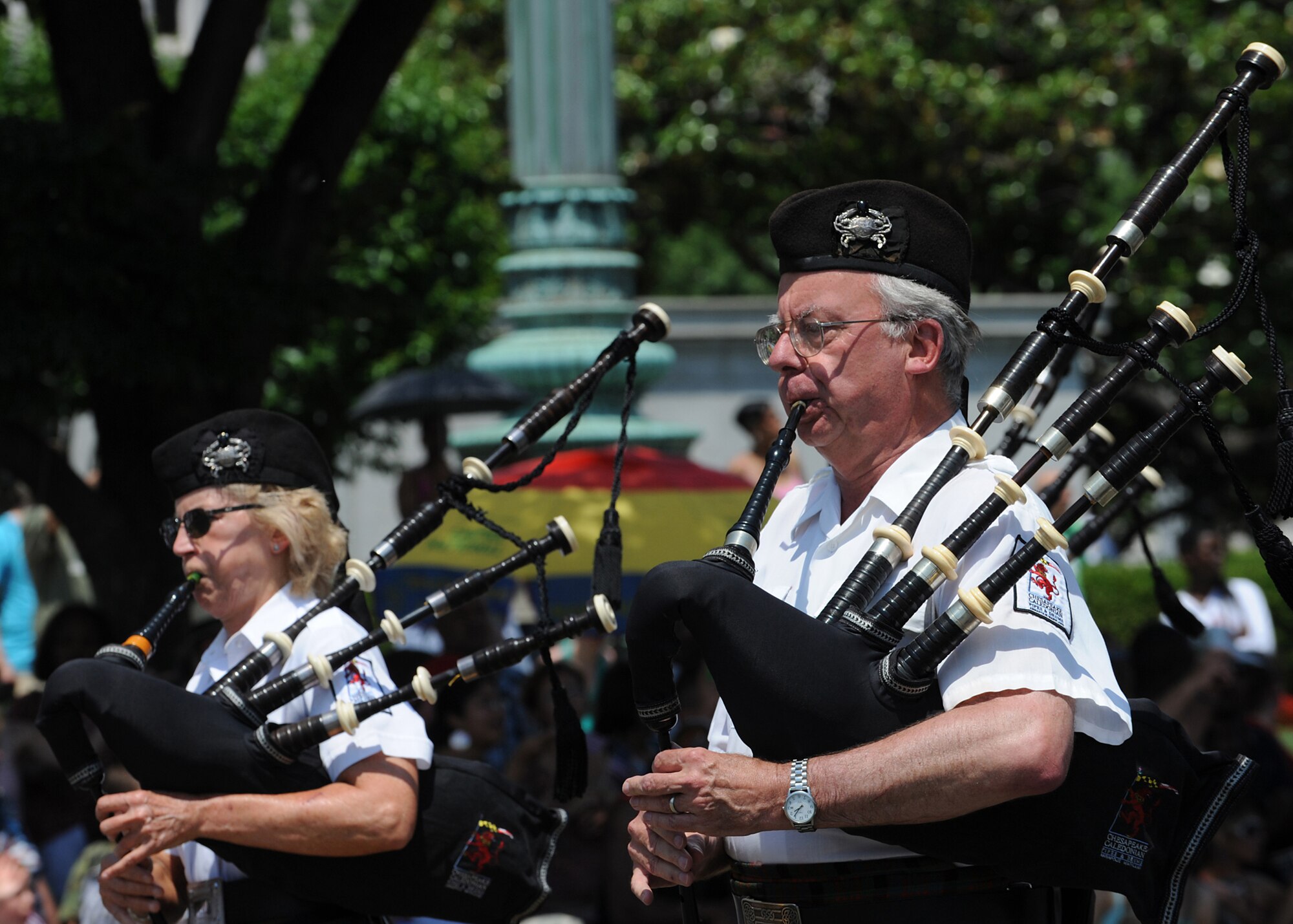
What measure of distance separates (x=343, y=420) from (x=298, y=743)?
6.82 metres

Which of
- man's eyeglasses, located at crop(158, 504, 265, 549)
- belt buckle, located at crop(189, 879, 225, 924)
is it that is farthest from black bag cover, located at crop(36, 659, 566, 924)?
man's eyeglasses, located at crop(158, 504, 265, 549)

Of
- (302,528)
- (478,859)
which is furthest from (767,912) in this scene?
(302,528)

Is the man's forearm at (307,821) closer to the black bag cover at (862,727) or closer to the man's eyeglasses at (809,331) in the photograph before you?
the black bag cover at (862,727)

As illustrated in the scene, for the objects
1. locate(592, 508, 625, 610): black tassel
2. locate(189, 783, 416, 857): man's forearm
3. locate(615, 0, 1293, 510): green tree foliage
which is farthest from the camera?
locate(615, 0, 1293, 510): green tree foliage

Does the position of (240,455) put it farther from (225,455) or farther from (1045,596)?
(1045,596)

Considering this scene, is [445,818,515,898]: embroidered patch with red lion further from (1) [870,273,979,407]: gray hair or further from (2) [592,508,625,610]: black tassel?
(1) [870,273,979,407]: gray hair

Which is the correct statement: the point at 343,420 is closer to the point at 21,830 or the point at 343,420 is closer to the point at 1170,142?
the point at 21,830

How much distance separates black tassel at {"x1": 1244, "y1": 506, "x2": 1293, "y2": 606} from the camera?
7.84 feet

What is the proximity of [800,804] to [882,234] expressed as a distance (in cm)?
91

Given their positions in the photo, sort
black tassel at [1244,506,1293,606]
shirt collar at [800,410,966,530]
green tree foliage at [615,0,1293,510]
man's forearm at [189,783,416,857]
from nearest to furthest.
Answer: black tassel at [1244,506,1293,606] < shirt collar at [800,410,966,530] < man's forearm at [189,783,416,857] < green tree foliage at [615,0,1293,510]

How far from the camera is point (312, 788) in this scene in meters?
3.03

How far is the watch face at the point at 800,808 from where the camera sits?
7.21ft

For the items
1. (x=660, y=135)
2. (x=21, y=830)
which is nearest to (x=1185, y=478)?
(x=660, y=135)

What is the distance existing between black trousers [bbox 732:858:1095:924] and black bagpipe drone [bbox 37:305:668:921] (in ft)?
2.23
